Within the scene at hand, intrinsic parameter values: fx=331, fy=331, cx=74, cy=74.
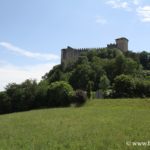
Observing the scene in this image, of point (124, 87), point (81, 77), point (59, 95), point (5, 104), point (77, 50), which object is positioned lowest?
point (5, 104)

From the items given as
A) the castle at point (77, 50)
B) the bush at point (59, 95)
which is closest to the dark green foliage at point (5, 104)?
the bush at point (59, 95)

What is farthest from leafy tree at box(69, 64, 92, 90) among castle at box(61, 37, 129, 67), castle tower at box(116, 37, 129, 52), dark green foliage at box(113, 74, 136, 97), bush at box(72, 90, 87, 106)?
castle tower at box(116, 37, 129, 52)

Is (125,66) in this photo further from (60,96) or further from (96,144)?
(96,144)

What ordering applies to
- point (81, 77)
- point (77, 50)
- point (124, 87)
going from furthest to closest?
point (77, 50), point (81, 77), point (124, 87)

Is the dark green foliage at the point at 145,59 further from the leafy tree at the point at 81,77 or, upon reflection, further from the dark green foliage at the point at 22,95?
the dark green foliage at the point at 22,95

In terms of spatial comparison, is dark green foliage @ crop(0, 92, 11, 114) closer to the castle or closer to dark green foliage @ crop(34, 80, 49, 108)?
dark green foliage @ crop(34, 80, 49, 108)

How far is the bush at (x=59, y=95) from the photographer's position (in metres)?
67.0

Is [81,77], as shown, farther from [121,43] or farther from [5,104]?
[121,43]

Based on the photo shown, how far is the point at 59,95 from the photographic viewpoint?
222 ft

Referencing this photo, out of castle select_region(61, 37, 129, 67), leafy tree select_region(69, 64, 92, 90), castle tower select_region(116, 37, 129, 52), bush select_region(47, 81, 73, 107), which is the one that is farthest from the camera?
castle tower select_region(116, 37, 129, 52)

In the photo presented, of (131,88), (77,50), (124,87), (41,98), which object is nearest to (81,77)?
(124,87)

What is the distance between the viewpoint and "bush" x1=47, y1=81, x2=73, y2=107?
67.0 meters

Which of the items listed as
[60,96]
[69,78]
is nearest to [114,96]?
[60,96]

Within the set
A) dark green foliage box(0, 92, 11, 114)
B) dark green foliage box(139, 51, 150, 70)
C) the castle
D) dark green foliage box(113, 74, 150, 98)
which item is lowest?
dark green foliage box(0, 92, 11, 114)
